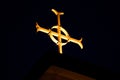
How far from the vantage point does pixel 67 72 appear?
5.05 m

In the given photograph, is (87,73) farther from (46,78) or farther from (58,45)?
(58,45)

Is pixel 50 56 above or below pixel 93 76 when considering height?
above

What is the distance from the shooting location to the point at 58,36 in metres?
6.42

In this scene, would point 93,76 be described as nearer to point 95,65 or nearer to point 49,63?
point 95,65

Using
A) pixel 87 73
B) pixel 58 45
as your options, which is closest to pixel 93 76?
pixel 87 73

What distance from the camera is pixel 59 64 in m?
4.88

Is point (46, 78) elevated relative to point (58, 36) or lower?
lower

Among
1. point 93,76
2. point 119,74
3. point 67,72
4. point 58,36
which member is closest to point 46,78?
point 67,72

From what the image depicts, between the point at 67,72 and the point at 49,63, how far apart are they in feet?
1.26

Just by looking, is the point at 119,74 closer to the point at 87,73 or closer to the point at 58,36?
the point at 87,73

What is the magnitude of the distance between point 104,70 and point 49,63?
828 mm

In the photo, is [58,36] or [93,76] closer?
[93,76]

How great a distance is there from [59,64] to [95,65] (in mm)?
526

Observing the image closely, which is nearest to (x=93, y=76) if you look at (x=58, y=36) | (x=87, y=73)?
(x=87, y=73)
